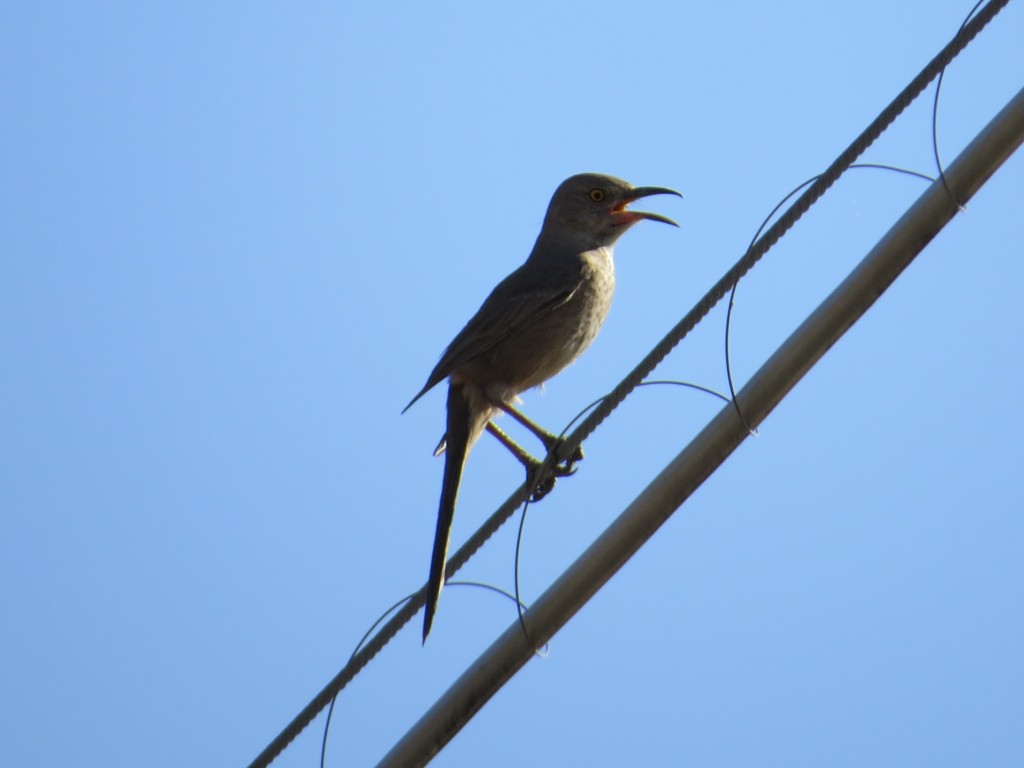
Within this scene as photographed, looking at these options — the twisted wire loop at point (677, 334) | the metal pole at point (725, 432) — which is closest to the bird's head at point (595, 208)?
the twisted wire loop at point (677, 334)

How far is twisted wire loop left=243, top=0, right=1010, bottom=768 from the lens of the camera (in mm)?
4203

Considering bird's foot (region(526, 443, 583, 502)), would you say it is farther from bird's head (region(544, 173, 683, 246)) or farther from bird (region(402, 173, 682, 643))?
bird's head (region(544, 173, 683, 246))

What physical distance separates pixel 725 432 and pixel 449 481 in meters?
2.72

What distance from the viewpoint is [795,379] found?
407 cm

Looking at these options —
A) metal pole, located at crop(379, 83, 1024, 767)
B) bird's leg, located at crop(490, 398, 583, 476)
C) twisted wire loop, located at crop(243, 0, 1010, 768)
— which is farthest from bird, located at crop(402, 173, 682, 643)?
metal pole, located at crop(379, 83, 1024, 767)

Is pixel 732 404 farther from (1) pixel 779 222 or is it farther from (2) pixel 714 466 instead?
(1) pixel 779 222

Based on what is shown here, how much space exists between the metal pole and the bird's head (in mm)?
4006

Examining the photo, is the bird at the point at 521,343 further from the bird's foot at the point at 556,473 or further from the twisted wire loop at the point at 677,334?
the twisted wire loop at the point at 677,334

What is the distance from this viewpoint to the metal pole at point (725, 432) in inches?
155

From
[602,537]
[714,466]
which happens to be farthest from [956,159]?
[602,537]

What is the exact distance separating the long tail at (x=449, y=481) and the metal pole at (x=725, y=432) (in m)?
1.08

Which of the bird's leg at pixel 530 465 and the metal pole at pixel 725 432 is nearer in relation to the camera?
the metal pole at pixel 725 432

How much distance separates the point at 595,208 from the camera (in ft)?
26.9

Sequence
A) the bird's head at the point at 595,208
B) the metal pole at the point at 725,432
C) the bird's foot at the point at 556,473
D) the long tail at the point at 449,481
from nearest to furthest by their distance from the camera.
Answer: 1. the metal pole at the point at 725,432
2. the long tail at the point at 449,481
3. the bird's foot at the point at 556,473
4. the bird's head at the point at 595,208
